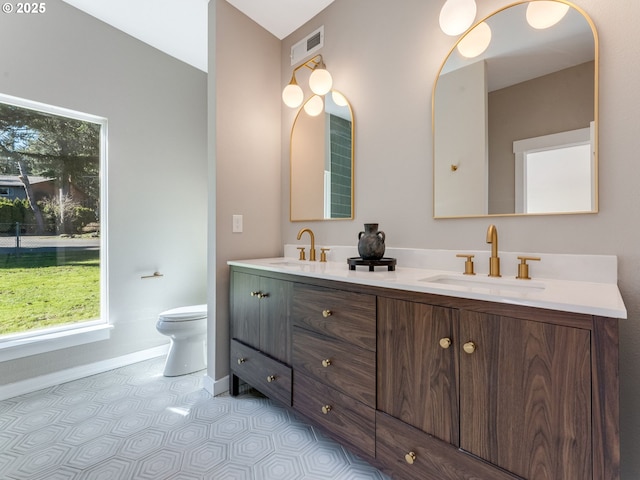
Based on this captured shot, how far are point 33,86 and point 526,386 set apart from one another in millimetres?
3101

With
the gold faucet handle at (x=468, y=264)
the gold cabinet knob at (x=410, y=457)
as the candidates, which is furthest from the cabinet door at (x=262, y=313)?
the gold faucet handle at (x=468, y=264)

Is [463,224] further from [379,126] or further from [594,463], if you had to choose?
[594,463]

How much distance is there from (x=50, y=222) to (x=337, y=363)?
7.50ft

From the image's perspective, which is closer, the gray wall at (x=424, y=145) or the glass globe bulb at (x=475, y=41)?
the gray wall at (x=424, y=145)

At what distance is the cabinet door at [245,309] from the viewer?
176cm

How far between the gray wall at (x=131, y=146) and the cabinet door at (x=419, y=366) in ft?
7.25

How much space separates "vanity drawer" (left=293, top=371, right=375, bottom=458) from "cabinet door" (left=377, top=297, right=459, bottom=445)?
0.12 meters

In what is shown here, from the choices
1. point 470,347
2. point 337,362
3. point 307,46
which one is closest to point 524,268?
point 470,347

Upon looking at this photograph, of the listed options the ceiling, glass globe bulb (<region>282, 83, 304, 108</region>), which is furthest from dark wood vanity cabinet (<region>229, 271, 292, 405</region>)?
the ceiling

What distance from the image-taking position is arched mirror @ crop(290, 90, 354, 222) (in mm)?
1950

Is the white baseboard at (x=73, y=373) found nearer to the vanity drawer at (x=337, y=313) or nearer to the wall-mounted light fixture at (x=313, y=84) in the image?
the vanity drawer at (x=337, y=313)

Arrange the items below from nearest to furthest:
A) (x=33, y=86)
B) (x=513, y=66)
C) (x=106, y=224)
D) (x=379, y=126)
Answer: (x=513, y=66) → (x=379, y=126) → (x=33, y=86) → (x=106, y=224)

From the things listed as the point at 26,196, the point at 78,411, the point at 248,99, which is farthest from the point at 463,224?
the point at 26,196

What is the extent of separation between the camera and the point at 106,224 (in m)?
2.36
